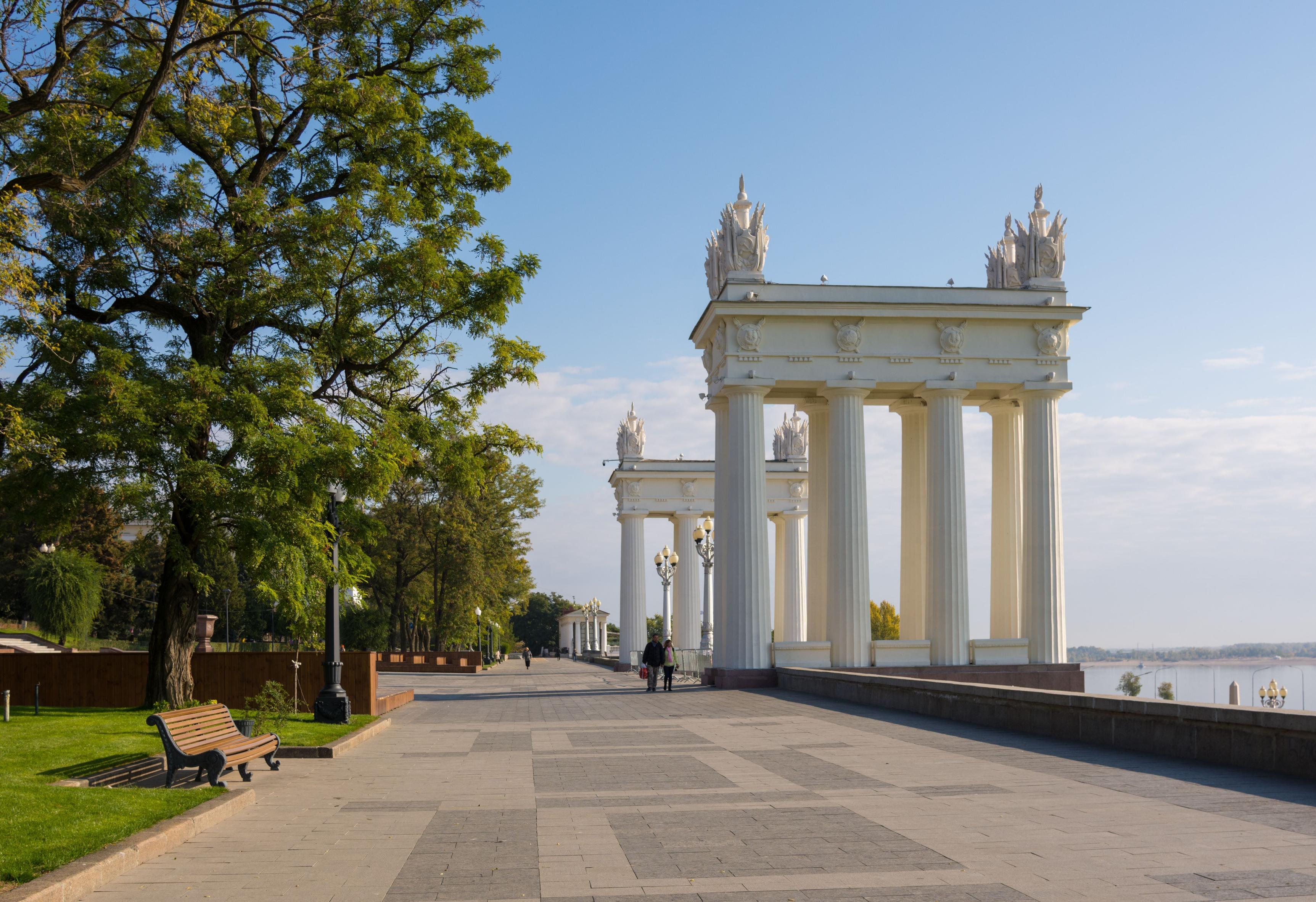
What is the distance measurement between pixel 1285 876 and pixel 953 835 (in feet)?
8.07

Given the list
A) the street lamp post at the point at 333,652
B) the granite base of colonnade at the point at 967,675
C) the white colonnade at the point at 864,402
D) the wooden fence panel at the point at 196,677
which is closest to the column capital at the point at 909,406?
the white colonnade at the point at 864,402

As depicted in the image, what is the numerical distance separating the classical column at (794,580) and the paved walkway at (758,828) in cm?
3295

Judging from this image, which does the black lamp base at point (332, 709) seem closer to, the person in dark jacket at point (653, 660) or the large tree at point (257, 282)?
the large tree at point (257, 282)

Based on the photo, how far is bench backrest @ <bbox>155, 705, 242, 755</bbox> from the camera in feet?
37.1

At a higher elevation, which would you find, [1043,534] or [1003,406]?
[1003,406]

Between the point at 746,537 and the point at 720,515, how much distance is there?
1.49m

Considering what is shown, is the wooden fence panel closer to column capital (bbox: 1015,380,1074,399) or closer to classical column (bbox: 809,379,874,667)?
classical column (bbox: 809,379,874,667)

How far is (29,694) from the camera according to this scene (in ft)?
79.9

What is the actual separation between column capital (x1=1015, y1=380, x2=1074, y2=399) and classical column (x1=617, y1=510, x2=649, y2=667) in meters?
29.2

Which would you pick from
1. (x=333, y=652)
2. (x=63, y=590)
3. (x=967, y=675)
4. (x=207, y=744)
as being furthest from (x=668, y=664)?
(x=63, y=590)

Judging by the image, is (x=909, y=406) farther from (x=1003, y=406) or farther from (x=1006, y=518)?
(x=1006, y=518)

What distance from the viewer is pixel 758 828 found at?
9.48 m

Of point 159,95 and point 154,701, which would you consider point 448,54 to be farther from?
point 154,701

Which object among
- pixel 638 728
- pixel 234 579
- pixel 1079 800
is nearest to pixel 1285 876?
pixel 1079 800
